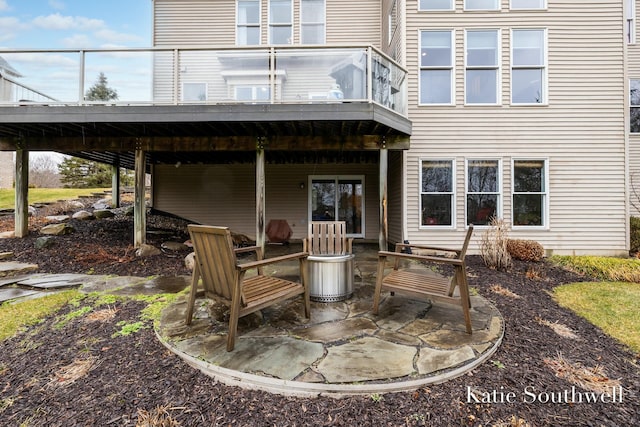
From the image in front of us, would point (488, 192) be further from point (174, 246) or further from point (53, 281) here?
point (53, 281)

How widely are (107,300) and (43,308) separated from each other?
26.1 inches

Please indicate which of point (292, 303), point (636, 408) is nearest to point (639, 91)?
point (636, 408)

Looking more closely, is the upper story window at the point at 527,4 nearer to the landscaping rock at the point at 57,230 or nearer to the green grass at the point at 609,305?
the green grass at the point at 609,305

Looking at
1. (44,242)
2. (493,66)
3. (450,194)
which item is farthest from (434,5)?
(44,242)

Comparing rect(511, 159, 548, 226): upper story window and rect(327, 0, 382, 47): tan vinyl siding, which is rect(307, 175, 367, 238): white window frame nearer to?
rect(327, 0, 382, 47): tan vinyl siding

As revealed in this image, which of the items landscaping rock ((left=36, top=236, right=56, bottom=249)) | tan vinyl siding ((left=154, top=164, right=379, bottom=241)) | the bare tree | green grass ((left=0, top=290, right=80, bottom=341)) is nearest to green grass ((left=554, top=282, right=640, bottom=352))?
tan vinyl siding ((left=154, top=164, right=379, bottom=241))

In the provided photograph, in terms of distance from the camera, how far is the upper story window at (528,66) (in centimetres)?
741

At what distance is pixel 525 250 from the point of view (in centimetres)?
673

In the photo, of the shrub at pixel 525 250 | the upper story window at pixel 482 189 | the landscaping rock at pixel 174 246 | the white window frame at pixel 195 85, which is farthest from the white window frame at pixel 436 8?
the landscaping rock at pixel 174 246

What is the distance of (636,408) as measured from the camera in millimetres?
2148

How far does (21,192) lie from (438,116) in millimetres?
10015

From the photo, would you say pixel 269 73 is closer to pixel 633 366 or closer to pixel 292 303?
pixel 292 303

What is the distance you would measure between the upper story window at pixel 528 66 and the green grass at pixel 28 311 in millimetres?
9672

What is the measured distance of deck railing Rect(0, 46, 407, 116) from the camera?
5.74 metres
